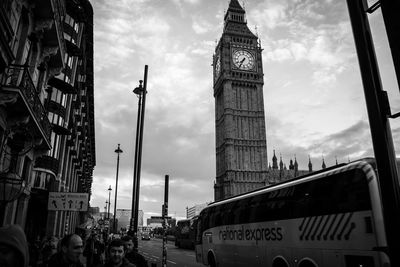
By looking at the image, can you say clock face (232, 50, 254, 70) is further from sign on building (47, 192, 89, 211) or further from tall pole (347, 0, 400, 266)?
tall pole (347, 0, 400, 266)

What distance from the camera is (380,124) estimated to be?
7.61 ft

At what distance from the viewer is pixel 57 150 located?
26094mm

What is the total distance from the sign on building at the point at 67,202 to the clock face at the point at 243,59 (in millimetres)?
97457

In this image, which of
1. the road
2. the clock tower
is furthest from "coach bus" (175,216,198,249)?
the clock tower

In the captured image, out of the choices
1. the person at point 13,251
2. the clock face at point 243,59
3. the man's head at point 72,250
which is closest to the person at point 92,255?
the man's head at point 72,250

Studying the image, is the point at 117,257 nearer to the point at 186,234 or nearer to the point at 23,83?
the point at 23,83

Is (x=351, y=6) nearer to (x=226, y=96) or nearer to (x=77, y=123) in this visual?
(x=77, y=123)

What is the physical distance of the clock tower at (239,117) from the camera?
325 feet

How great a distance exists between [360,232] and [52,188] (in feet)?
70.0

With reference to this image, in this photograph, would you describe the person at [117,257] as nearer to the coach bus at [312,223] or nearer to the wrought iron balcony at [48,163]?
the coach bus at [312,223]

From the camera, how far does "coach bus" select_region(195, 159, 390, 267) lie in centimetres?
905

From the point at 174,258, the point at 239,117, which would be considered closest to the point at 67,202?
the point at 174,258

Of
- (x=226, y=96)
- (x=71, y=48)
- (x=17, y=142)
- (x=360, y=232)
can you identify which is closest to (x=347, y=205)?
(x=360, y=232)

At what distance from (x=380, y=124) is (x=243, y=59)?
10834cm
